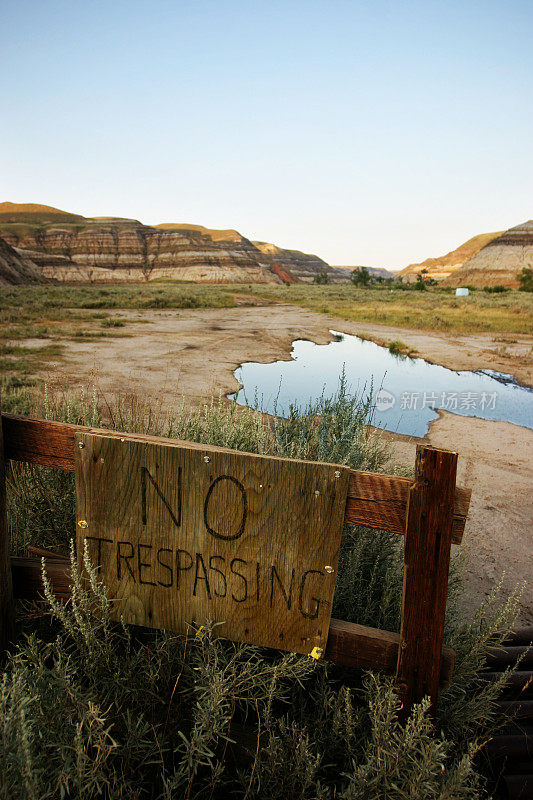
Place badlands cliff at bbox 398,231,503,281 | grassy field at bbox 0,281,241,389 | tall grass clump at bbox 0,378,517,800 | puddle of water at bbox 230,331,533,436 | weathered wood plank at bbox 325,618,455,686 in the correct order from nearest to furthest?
tall grass clump at bbox 0,378,517,800, weathered wood plank at bbox 325,618,455,686, puddle of water at bbox 230,331,533,436, grassy field at bbox 0,281,241,389, badlands cliff at bbox 398,231,503,281

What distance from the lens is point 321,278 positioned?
85625 millimetres

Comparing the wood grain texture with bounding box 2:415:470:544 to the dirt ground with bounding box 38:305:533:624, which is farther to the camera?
the dirt ground with bounding box 38:305:533:624

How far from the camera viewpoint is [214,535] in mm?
1614

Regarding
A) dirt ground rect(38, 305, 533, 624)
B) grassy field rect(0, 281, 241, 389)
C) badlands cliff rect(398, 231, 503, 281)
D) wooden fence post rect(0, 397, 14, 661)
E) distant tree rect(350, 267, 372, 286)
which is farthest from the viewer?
badlands cliff rect(398, 231, 503, 281)

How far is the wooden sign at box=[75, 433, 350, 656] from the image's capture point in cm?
154

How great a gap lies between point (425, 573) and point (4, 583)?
157cm

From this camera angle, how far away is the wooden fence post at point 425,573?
1.38m

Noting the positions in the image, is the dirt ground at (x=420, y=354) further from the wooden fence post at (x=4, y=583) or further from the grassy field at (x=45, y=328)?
the wooden fence post at (x=4, y=583)

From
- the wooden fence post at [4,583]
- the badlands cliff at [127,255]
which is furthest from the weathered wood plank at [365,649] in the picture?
the badlands cliff at [127,255]

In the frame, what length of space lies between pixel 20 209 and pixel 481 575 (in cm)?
15243

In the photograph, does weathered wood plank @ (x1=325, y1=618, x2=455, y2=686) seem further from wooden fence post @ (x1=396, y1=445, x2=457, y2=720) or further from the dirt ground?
the dirt ground

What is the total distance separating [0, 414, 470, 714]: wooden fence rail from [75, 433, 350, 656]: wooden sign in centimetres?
7

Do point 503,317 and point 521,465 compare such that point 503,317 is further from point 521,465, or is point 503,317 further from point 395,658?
point 395,658

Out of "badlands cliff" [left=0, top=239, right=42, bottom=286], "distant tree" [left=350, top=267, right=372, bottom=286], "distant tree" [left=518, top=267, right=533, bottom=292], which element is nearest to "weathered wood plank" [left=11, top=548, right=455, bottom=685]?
"badlands cliff" [left=0, top=239, right=42, bottom=286]
